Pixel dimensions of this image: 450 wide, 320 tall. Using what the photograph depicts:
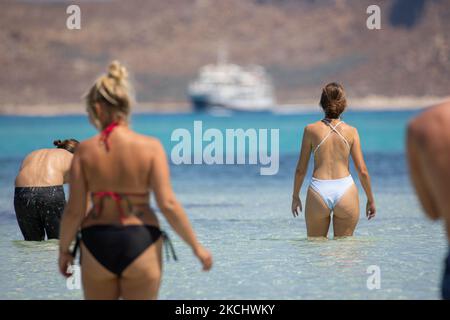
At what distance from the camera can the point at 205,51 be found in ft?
620

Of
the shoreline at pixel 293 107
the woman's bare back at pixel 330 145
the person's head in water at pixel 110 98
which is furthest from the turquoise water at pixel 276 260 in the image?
the shoreline at pixel 293 107

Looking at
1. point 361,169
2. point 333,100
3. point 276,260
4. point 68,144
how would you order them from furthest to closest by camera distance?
point 68,144, point 276,260, point 361,169, point 333,100

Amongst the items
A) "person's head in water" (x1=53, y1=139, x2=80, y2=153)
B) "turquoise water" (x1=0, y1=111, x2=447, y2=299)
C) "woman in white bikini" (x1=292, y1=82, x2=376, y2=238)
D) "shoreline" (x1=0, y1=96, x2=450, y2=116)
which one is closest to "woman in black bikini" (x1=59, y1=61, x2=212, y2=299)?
"turquoise water" (x1=0, y1=111, x2=447, y2=299)

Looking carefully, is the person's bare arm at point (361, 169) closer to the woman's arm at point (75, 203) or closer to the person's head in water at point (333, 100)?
the person's head in water at point (333, 100)

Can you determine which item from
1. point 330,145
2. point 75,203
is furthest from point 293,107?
point 75,203

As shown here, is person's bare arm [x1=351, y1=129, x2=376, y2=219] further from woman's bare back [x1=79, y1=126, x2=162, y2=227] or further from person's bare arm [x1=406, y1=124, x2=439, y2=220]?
→ person's bare arm [x1=406, y1=124, x2=439, y2=220]

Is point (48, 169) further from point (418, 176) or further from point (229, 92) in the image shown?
point (229, 92)

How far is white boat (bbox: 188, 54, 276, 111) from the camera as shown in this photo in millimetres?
135812

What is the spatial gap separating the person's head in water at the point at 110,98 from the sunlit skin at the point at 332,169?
358cm

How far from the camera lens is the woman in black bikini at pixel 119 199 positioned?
418 centimetres

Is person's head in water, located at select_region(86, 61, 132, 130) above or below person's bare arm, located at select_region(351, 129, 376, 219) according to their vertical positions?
above

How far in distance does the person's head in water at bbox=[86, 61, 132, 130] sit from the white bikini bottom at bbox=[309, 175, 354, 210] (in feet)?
12.4

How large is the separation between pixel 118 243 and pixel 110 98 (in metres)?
0.65
